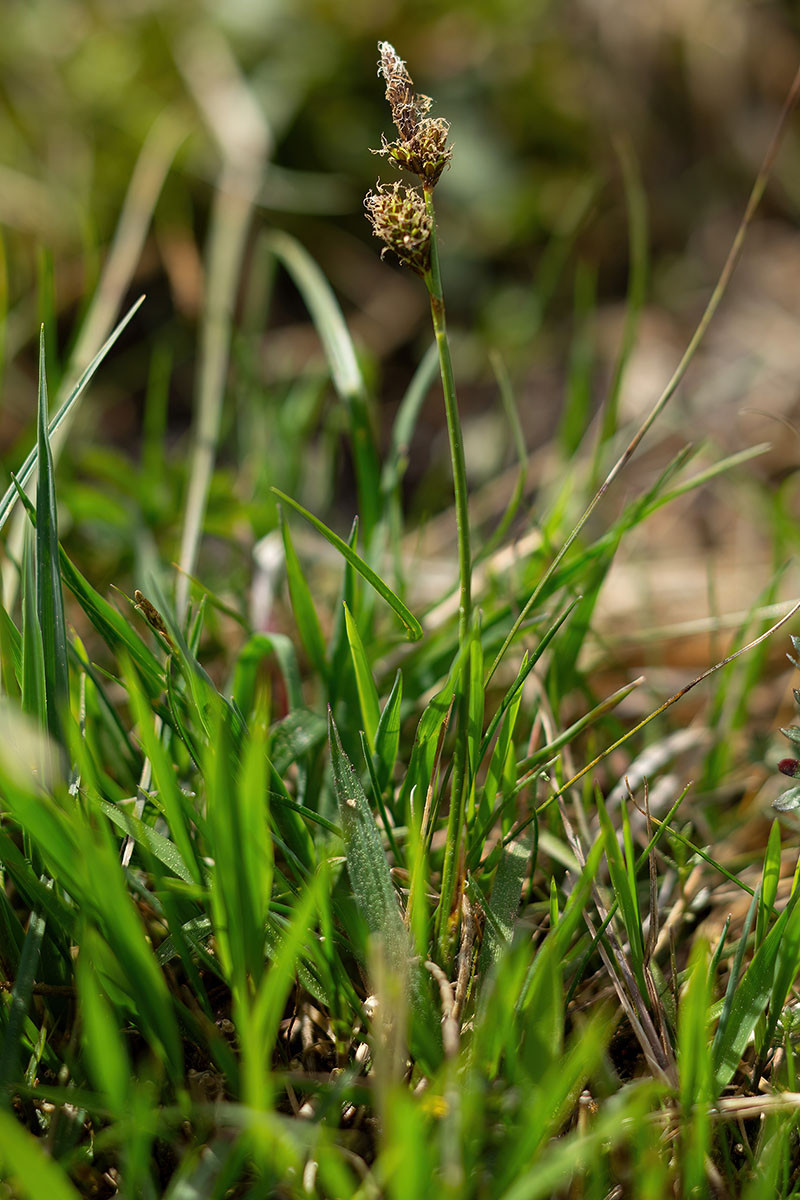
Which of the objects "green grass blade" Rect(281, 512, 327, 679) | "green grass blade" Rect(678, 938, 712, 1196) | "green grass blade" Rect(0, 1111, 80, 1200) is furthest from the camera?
"green grass blade" Rect(281, 512, 327, 679)

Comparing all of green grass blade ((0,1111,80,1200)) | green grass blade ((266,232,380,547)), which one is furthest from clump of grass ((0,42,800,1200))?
green grass blade ((266,232,380,547))

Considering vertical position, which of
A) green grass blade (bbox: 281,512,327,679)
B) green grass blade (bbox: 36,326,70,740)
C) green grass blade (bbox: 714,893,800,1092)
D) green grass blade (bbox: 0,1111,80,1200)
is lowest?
green grass blade (bbox: 714,893,800,1092)

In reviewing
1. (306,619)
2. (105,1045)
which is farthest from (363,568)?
(105,1045)

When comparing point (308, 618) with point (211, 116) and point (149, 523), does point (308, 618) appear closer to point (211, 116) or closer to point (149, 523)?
point (149, 523)

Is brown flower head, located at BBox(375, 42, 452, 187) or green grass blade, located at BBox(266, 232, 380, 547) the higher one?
brown flower head, located at BBox(375, 42, 452, 187)

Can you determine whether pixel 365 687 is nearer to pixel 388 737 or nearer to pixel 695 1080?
pixel 388 737

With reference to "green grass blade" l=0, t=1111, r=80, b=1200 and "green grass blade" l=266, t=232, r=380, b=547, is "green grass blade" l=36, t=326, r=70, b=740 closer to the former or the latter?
"green grass blade" l=0, t=1111, r=80, b=1200

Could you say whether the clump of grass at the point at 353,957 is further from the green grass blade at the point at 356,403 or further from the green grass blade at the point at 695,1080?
the green grass blade at the point at 356,403

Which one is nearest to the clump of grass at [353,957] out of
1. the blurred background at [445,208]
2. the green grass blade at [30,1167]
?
the green grass blade at [30,1167]
